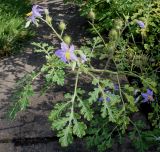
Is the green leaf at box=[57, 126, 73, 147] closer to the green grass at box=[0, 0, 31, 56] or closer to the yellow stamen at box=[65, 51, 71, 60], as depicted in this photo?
the yellow stamen at box=[65, 51, 71, 60]

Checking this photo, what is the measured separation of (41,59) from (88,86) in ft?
2.10

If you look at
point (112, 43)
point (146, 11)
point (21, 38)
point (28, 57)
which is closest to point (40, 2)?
point (21, 38)

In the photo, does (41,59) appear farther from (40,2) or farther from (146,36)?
(40,2)

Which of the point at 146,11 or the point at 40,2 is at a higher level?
the point at 40,2

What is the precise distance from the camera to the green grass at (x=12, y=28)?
158 inches

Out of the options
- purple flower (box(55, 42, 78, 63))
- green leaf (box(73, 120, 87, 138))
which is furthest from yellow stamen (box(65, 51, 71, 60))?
green leaf (box(73, 120, 87, 138))

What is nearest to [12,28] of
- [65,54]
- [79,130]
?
[65,54]

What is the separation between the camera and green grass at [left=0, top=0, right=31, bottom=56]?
402 centimetres

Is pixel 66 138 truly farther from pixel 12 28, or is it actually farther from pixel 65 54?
pixel 12 28

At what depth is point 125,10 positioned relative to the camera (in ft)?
12.4

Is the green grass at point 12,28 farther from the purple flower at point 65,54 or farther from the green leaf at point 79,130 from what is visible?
the green leaf at point 79,130

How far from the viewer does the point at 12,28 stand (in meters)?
4.19

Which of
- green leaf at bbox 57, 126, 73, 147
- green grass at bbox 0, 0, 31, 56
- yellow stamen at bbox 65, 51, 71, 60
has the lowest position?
green leaf at bbox 57, 126, 73, 147

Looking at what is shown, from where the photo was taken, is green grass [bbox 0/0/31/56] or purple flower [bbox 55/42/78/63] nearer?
purple flower [bbox 55/42/78/63]
